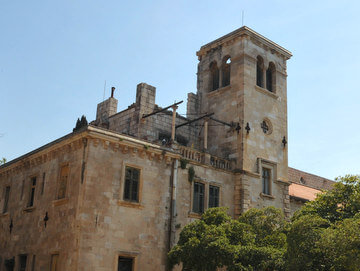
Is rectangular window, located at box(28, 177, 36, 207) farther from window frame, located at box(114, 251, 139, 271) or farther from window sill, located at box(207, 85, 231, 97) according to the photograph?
window sill, located at box(207, 85, 231, 97)

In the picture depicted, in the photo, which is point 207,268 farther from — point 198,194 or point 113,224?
point 198,194

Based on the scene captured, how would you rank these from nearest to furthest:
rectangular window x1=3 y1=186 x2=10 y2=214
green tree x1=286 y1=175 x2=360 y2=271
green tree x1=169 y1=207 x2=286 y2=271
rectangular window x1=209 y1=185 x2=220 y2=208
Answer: green tree x1=286 y1=175 x2=360 y2=271 → green tree x1=169 y1=207 x2=286 y2=271 → rectangular window x1=209 y1=185 x2=220 y2=208 → rectangular window x1=3 y1=186 x2=10 y2=214

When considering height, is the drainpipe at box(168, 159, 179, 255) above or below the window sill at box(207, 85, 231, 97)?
below

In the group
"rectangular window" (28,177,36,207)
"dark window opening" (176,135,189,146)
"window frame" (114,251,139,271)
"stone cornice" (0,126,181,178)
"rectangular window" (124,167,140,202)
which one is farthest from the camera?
"dark window opening" (176,135,189,146)

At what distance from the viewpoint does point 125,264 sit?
22.0m

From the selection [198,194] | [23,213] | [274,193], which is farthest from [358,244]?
[23,213]

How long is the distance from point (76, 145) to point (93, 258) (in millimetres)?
5535

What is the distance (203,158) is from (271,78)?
9346 millimetres

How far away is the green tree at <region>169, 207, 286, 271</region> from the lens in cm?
1914

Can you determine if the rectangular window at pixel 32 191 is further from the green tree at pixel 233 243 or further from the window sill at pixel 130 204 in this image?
the green tree at pixel 233 243

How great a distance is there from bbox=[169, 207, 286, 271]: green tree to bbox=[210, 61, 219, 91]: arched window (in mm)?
12435

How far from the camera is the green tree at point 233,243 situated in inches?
754

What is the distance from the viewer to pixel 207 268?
63.5 ft

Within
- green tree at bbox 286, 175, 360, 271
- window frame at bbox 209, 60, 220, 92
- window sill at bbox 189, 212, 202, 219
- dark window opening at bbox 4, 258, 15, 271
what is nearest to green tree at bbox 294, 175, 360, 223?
green tree at bbox 286, 175, 360, 271
